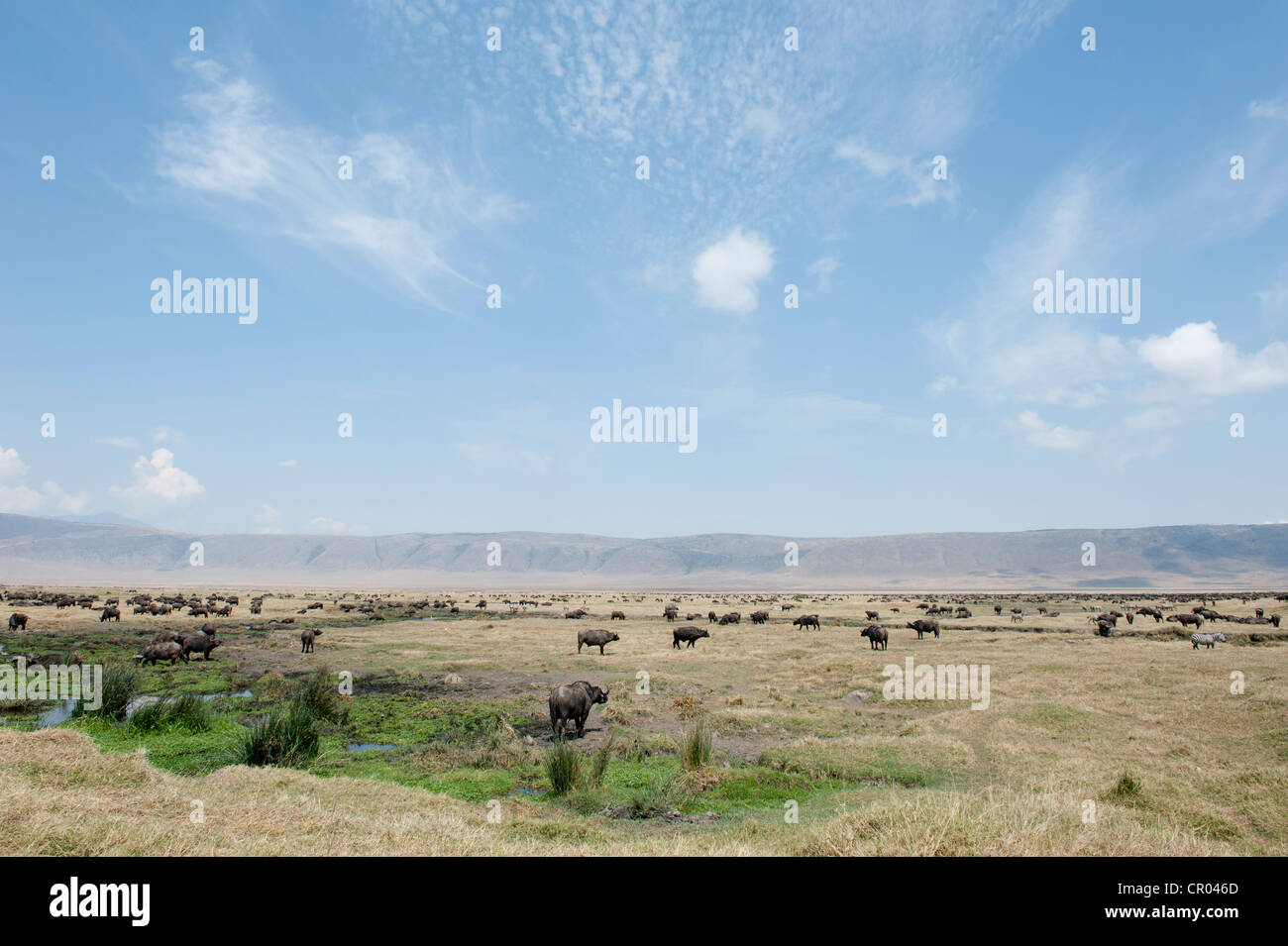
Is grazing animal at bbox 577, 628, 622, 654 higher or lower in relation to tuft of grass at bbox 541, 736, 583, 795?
lower

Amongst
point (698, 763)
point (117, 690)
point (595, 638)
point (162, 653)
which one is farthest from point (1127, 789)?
point (162, 653)

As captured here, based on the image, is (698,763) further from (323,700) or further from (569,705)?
(323,700)

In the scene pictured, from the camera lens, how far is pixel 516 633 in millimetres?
45344

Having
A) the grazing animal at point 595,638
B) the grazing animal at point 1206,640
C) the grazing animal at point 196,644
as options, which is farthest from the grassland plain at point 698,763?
the grazing animal at point 595,638

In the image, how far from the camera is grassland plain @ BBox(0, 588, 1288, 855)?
8109 mm

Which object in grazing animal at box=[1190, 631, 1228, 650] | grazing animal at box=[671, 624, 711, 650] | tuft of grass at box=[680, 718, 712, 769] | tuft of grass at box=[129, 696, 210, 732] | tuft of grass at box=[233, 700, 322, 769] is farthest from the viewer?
grazing animal at box=[671, 624, 711, 650]

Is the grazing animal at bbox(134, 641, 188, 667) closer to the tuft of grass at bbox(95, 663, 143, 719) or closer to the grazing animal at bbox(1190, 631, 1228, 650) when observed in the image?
the tuft of grass at bbox(95, 663, 143, 719)

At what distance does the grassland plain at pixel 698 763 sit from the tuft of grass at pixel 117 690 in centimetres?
59

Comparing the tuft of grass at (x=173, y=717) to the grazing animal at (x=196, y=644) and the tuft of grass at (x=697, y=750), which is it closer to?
the tuft of grass at (x=697, y=750)

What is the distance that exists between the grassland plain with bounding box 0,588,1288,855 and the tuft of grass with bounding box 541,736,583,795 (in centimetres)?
17

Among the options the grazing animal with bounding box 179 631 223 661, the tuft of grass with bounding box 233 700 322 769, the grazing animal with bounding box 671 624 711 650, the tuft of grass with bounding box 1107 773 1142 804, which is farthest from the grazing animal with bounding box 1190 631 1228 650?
the grazing animal with bounding box 179 631 223 661
